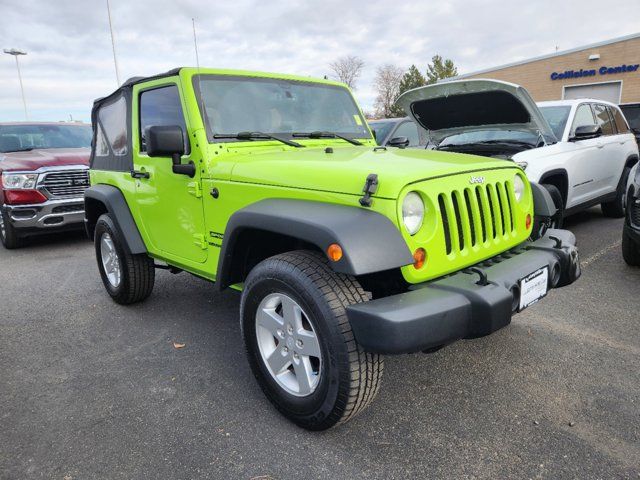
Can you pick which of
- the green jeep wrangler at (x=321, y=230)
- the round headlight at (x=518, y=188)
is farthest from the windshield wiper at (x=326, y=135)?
the round headlight at (x=518, y=188)

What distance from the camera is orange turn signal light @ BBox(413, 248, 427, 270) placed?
83.5 inches

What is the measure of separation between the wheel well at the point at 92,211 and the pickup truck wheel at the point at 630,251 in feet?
16.6

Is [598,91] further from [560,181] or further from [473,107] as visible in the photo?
[473,107]

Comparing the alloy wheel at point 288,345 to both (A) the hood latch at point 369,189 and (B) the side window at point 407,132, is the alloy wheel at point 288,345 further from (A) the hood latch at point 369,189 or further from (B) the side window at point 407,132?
(B) the side window at point 407,132

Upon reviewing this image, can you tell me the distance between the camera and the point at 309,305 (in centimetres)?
210

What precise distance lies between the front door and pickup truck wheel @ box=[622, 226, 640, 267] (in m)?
4.07

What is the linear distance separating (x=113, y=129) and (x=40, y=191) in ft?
10.4

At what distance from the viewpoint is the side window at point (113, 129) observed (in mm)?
3864

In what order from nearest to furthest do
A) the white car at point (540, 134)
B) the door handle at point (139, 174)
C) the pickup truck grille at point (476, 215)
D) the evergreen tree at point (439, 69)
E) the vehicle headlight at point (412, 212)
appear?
the vehicle headlight at point (412, 212) → the pickup truck grille at point (476, 215) → the door handle at point (139, 174) → the white car at point (540, 134) → the evergreen tree at point (439, 69)

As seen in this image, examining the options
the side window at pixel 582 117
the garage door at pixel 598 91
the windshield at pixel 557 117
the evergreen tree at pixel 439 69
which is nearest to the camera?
the windshield at pixel 557 117

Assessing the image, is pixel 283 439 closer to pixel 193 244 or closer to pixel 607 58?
pixel 193 244

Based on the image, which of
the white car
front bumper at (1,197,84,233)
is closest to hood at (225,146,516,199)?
the white car

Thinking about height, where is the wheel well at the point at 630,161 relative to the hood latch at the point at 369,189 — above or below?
below

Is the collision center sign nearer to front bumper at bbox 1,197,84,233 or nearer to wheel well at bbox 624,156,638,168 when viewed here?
wheel well at bbox 624,156,638,168
